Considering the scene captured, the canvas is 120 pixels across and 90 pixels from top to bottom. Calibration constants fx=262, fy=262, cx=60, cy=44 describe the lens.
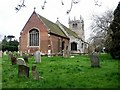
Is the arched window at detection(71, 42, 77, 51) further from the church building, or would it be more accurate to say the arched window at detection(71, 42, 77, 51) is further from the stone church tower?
the stone church tower

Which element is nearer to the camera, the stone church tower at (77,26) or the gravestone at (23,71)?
the gravestone at (23,71)

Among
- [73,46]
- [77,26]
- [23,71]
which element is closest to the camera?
[23,71]

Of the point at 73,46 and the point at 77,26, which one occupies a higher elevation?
the point at 77,26

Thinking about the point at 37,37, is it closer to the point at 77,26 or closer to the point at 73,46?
the point at 73,46

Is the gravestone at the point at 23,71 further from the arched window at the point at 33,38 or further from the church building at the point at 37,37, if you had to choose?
the arched window at the point at 33,38

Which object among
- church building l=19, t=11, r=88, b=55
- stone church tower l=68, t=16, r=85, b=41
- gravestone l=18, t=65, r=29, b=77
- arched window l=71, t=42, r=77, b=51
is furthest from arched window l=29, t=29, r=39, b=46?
gravestone l=18, t=65, r=29, b=77

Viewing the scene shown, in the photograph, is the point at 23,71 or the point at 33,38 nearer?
the point at 23,71

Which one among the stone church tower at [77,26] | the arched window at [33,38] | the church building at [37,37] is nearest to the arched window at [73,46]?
the church building at [37,37]

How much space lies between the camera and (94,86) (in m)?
10.7

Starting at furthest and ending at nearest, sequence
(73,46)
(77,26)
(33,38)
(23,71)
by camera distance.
A: (77,26) < (73,46) < (33,38) < (23,71)

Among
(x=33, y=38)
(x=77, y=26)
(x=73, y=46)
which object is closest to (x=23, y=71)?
(x=33, y=38)

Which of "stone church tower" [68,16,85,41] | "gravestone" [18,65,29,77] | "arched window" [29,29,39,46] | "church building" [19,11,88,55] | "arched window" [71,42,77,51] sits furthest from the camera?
"stone church tower" [68,16,85,41]

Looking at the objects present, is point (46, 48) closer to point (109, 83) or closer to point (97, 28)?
point (97, 28)

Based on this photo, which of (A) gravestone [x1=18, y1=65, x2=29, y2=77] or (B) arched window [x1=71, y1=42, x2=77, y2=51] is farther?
(B) arched window [x1=71, y1=42, x2=77, y2=51]
